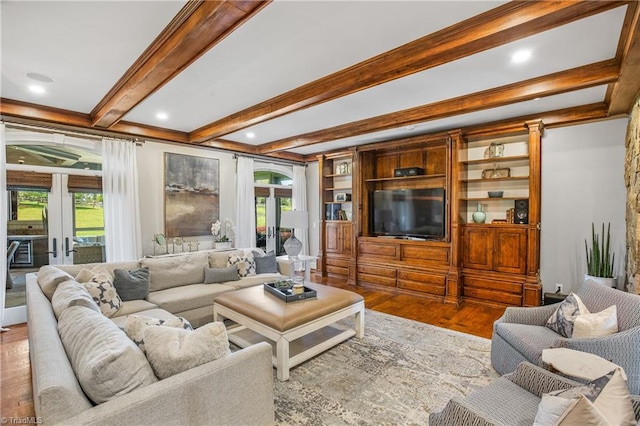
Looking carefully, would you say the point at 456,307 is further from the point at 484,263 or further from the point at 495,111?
the point at 495,111

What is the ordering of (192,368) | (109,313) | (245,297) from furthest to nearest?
1. (245,297)
2. (109,313)
3. (192,368)

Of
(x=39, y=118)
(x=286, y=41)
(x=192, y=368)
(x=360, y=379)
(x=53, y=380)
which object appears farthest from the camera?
(x=39, y=118)

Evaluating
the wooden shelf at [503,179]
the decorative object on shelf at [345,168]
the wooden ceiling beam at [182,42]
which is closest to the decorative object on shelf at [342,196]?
the decorative object on shelf at [345,168]

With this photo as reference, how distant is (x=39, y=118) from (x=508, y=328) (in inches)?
221

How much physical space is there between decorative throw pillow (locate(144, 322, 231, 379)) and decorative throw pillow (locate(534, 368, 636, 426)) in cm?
145

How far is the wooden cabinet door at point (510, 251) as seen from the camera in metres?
4.27

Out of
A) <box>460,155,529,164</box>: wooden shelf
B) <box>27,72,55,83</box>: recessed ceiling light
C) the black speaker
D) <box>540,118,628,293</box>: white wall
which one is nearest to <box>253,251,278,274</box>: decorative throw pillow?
<box>27,72,55,83</box>: recessed ceiling light

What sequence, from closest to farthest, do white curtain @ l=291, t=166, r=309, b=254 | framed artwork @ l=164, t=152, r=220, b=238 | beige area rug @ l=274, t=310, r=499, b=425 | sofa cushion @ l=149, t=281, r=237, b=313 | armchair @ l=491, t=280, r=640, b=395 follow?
1. armchair @ l=491, t=280, r=640, b=395
2. beige area rug @ l=274, t=310, r=499, b=425
3. sofa cushion @ l=149, t=281, r=237, b=313
4. framed artwork @ l=164, t=152, r=220, b=238
5. white curtain @ l=291, t=166, r=309, b=254

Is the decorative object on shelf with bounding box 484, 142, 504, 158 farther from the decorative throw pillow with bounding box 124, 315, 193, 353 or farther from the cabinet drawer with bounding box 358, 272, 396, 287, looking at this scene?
the decorative throw pillow with bounding box 124, 315, 193, 353

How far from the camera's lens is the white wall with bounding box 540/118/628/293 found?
3.86m

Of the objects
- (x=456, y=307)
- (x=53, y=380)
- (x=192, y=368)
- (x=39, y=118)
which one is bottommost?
(x=456, y=307)

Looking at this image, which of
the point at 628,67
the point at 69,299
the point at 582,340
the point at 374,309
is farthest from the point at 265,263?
the point at 628,67

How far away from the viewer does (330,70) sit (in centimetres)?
288

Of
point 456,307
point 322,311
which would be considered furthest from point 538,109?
point 322,311
